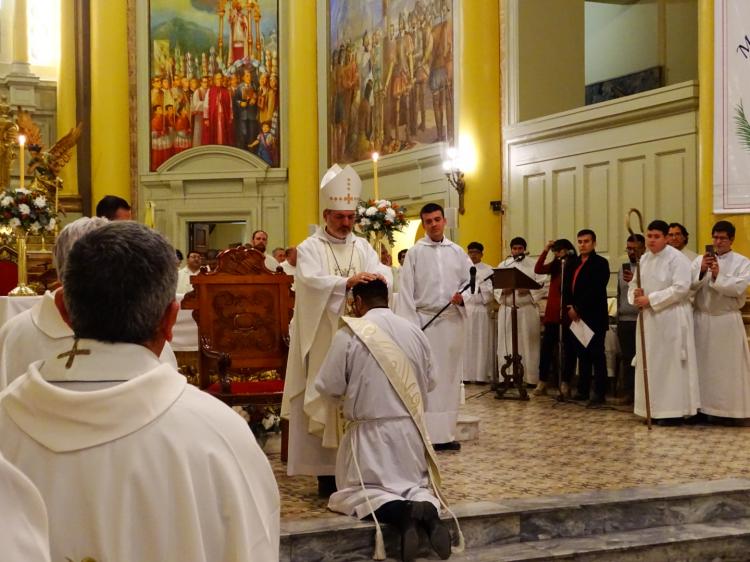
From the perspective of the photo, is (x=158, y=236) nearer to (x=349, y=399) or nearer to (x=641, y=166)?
→ (x=349, y=399)

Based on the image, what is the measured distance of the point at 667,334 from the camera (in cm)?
862

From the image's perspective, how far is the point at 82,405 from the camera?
165 cm

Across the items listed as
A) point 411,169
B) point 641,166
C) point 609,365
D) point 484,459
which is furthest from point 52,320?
point 411,169

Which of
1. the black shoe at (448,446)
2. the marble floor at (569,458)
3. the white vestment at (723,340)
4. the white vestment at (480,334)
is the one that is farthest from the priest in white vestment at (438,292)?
the white vestment at (480,334)

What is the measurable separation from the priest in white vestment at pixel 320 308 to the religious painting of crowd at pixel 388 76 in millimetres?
8034

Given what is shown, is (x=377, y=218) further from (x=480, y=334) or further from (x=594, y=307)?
(x=480, y=334)

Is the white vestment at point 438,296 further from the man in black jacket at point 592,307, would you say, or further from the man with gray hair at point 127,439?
the man with gray hair at point 127,439

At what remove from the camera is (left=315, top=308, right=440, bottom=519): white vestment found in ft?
16.5

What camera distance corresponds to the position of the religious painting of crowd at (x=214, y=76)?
57.2 ft

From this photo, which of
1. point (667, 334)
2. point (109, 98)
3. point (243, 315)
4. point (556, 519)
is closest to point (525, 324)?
point (667, 334)

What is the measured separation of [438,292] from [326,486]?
2304 millimetres

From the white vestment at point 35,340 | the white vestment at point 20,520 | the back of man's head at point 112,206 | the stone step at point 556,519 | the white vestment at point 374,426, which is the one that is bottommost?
the stone step at point 556,519

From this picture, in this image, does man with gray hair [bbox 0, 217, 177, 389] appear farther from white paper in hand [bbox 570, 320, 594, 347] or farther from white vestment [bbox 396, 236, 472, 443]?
white paper in hand [bbox 570, 320, 594, 347]

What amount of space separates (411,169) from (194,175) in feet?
14.2
